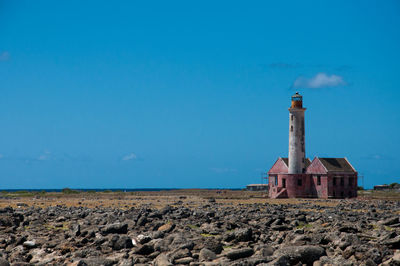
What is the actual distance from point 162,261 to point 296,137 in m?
46.3

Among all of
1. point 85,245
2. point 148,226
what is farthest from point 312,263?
point 148,226

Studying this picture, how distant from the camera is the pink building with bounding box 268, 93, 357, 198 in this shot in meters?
57.6

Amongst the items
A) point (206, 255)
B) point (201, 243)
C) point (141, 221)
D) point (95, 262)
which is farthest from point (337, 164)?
point (95, 262)

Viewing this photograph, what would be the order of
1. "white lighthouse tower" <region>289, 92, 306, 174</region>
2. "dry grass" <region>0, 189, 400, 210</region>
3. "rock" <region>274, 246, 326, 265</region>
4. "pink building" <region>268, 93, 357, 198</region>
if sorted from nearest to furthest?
"rock" <region>274, 246, 326, 265</region> < "dry grass" <region>0, 189, 400, 210</region> < "pink building" <region>268, 93, 357, 198</region> < "white lighthouse tower" <region>289, 92, 306, 174</region>

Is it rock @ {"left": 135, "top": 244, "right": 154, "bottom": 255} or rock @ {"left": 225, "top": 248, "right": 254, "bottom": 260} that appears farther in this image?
rock @ {"left": 135, "top": 244, "right": 154, "bottom": 255}

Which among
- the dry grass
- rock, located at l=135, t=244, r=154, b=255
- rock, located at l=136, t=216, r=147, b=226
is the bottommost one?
rock, located at l=135, t=244, r=154, b=255

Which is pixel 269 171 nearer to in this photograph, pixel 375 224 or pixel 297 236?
pixel 375 224

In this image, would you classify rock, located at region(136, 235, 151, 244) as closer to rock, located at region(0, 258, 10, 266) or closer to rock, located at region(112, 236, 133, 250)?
rock, located at region(112, 236, 133, 250)

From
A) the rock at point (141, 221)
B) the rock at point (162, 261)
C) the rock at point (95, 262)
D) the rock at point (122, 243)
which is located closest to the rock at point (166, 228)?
the rock at point (141, 221)

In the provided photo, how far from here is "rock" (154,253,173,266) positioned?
13.7 metres

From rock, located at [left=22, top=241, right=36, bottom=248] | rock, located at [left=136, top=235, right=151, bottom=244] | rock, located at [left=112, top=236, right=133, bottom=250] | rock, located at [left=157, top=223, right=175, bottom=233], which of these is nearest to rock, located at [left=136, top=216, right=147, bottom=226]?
rock, located at [left=157, top=223, right=175, bottom=233]

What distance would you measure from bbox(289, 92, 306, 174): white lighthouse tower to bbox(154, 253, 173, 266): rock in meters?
45.8

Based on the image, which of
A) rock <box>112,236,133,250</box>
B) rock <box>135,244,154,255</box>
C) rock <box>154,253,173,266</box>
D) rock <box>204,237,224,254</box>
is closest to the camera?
rock <box>154,253,173,266</box>

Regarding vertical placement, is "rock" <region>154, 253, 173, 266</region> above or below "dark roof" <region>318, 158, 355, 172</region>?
below
